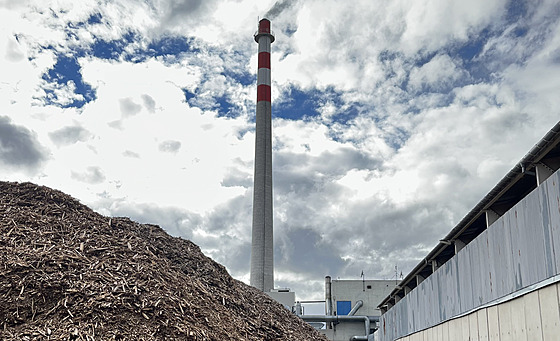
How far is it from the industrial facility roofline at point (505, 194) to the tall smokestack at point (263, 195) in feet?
76.7

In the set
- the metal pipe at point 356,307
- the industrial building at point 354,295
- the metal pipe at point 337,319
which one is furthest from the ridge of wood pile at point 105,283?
the industrial building at point 354,295

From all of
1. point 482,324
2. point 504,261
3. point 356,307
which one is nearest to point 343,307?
point 356,307

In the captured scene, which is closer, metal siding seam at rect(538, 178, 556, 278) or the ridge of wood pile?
the ridge of wood pile

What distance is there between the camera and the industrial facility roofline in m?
8.90

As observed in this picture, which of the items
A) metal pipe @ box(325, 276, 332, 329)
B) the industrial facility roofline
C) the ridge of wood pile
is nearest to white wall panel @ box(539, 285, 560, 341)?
the industrial facility roofline

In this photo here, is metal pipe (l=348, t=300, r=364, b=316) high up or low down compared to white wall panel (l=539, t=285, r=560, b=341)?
up

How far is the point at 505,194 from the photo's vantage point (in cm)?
1091

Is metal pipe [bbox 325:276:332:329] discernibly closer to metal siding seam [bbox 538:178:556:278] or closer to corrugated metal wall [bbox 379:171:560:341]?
corrugated metal wall [bbox 379:171:560:341]

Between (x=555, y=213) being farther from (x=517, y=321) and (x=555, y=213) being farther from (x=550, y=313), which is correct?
(x=517, y=321)

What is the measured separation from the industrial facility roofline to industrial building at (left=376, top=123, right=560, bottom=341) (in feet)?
0.04

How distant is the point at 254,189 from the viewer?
40.9 meters

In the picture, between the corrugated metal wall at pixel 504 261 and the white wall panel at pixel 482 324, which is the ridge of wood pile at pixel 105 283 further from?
the corrugated metal wall at pixel 504 261

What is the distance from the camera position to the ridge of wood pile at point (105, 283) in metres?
7.60

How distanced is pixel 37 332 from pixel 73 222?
12.1 ft
